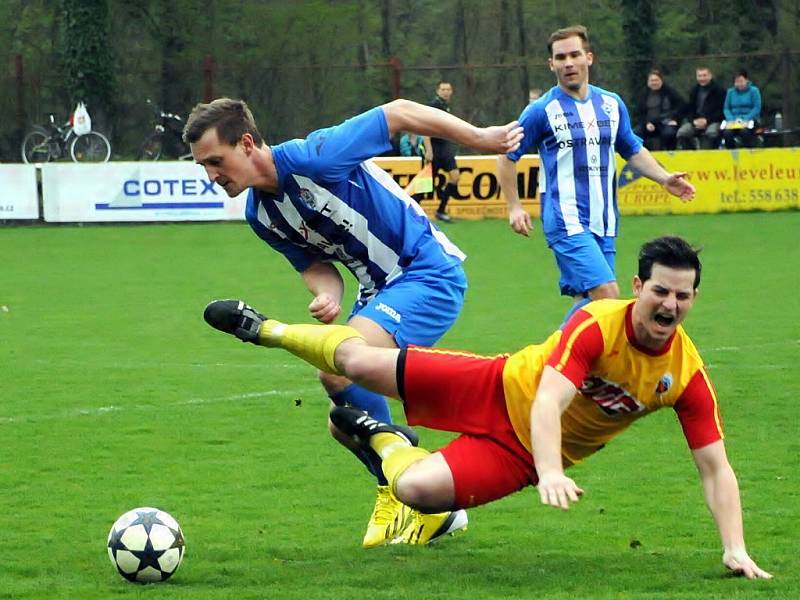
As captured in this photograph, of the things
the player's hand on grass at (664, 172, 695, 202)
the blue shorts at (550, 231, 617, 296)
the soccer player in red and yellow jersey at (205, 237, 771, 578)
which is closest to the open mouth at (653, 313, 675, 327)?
the soccer player in red and yellow jersey at (205, 237, 771, 578)

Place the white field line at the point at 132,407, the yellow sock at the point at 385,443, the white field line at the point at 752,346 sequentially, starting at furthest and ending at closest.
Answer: the white field line at the point at 752,346 → the white field line at the point at 132,407 → the yellow sock at the point at 385,443

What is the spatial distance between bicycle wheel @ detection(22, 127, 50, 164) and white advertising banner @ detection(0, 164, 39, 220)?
4.35 metres

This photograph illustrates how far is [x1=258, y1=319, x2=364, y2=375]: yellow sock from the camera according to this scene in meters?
5.81

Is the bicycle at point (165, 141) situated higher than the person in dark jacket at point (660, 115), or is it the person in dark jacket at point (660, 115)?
the person in dark jacket at point (660, 115)

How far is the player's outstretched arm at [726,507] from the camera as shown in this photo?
17.3 feet

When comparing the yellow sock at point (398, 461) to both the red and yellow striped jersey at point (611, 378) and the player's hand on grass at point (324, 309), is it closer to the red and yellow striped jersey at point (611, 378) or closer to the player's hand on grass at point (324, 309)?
the red and yellow striped jersey at point (611, 378)

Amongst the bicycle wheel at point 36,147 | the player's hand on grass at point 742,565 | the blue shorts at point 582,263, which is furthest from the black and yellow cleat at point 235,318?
the bicycle wheel at point 36,147

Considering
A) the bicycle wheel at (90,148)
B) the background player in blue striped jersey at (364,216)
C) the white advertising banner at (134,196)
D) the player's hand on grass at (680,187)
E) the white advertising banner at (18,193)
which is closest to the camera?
the background player in blue striped jersey at (364,216)

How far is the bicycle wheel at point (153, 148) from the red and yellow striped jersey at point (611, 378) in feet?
74.2

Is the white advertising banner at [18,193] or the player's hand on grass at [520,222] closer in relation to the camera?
the player's hand on grass at [520,222]

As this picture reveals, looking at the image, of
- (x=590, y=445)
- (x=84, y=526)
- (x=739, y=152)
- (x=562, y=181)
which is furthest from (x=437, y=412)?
(x=739, y=152)

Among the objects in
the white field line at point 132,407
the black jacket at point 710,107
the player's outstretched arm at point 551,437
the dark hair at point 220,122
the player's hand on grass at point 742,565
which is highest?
the dark hair at point 220,122

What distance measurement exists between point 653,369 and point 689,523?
122 cm

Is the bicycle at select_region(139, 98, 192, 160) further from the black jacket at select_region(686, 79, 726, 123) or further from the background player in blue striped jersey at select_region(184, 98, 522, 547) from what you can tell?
the background player in blue striped jersey at select_region(184, 98, 522, 547)
